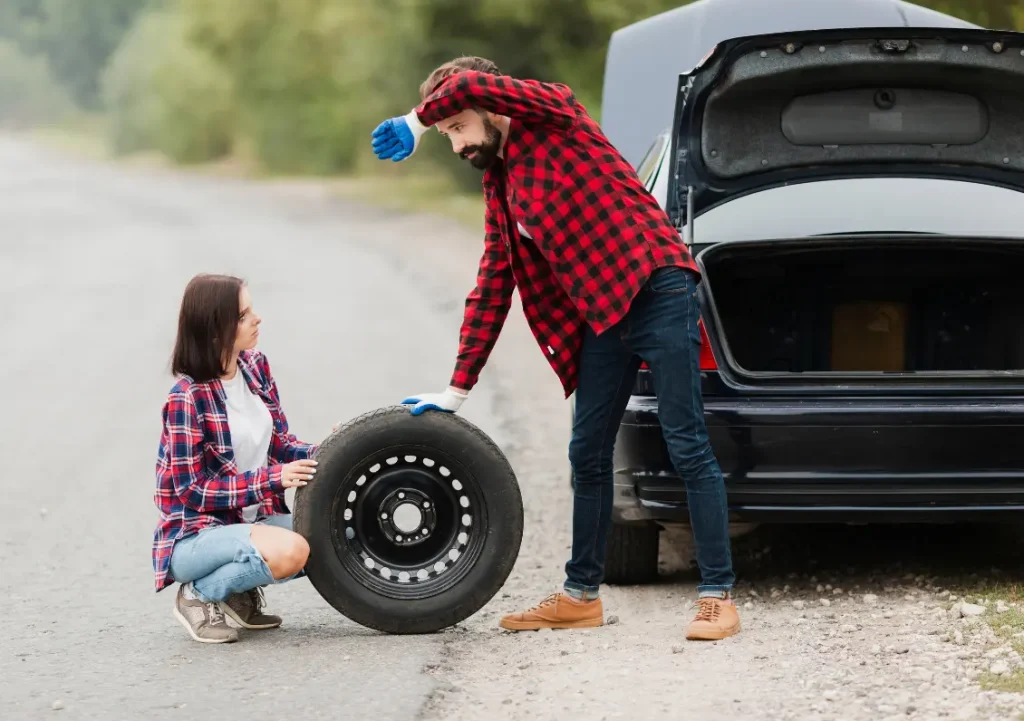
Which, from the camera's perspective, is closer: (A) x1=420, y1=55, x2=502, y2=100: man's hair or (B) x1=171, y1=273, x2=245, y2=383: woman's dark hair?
(A) x1=420, y1=55, x2=502, y2=100: man's hair

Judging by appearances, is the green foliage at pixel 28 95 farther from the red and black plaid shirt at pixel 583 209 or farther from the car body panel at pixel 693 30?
the red and black plaid shirt at pixel 583 209

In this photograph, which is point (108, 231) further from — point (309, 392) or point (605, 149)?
point (605, 149)

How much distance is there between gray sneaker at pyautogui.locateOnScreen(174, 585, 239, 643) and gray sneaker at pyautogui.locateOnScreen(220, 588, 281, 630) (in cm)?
4

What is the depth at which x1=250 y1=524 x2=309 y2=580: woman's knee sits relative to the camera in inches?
202

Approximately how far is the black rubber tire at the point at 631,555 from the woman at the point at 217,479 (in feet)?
3.88

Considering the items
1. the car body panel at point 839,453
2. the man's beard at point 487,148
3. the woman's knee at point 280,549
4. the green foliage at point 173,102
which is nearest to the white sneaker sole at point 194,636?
the woman's knee at point 280,549

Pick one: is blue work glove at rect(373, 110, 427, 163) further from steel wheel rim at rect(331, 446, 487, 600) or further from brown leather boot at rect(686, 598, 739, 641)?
brown leather boot at rect(686, 598, 739, 641)

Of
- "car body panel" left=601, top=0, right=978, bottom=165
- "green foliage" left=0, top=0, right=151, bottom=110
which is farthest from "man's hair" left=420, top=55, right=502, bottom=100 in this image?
"green foliage" left=0, top=0, right=151, bottom=110

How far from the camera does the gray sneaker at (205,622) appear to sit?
17.1ft

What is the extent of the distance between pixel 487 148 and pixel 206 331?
1.07m

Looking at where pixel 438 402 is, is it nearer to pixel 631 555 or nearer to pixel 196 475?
pixel 196 475

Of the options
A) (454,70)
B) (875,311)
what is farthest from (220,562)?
(875,311)

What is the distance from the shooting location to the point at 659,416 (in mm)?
5137

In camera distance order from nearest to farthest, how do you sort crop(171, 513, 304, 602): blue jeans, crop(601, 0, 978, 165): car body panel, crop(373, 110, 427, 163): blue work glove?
crop(373, 110, 427, 163): blue work glove → crop(171, 513, 304, 602): blue jeans → crop(601, 0, 978, 165): car body panel
